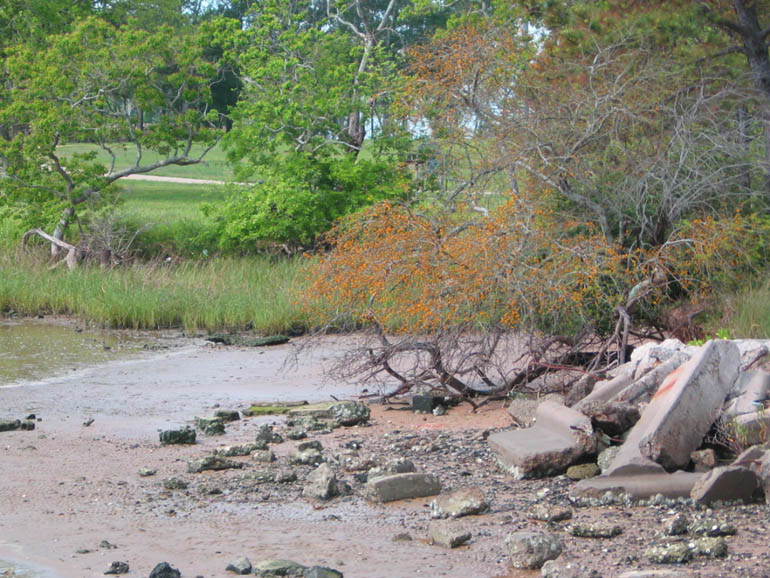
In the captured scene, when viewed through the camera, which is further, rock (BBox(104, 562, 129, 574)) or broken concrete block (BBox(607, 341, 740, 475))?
broken concrete block (BBox(607, 341, 740, 475))

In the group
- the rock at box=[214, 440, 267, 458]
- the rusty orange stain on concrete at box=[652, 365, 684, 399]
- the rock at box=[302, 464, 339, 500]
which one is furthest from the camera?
the rock at box=[214, 440, 267, 458]

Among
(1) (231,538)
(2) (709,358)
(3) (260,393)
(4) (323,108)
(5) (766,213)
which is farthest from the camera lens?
(4) (323,108)

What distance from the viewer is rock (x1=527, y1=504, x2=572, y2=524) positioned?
267 inches

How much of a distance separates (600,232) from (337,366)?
3.77 m

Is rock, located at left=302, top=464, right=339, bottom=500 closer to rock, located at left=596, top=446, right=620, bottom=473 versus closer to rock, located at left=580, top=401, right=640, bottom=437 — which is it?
rock, located at left=596, top=446, right=620, bottom=473

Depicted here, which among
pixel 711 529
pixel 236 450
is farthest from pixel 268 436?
pixel 711 529

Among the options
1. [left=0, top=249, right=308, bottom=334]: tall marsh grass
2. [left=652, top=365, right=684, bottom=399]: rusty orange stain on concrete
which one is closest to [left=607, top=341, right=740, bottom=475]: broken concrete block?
[left=652, top=365, right=684, bottom=399]: rusty orange stain on concrete

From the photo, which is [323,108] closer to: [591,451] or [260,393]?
[260,393]

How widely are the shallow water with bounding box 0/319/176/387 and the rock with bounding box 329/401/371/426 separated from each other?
16.3ft

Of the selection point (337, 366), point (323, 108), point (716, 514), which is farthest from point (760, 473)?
point (323, 108)

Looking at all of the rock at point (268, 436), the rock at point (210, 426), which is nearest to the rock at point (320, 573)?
the rock at point (268, 436)

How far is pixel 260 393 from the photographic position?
41.3 feet

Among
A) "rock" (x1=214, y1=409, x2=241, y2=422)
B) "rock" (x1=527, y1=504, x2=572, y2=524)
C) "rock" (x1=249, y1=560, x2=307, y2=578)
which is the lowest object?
"rock" (x1=214, y1=409, x2=241, y2=422)

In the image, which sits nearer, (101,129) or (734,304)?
(734,304)
